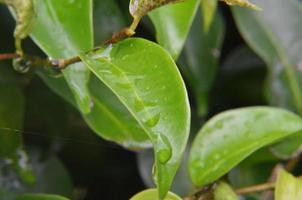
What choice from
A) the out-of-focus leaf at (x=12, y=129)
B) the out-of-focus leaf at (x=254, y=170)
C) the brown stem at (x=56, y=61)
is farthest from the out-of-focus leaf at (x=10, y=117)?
the out-of-focus leaf at (x=254, y=170)

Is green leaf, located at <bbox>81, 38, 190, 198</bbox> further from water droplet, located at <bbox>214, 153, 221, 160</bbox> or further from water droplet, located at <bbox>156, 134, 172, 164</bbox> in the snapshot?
water droplet, located at <bbox>214, 153, 221, 160</bbox>

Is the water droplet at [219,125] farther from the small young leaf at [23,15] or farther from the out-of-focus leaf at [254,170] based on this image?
the small young leaf at [23,15]

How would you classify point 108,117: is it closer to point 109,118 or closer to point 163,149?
point 109,118

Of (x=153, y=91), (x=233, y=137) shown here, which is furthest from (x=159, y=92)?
(x=233, y=137)

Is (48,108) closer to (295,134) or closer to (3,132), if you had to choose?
(3,132)

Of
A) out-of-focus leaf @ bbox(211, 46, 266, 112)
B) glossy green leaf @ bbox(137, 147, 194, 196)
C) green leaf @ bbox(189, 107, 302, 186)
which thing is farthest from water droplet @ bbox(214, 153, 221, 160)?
out-of-focus leaf @ bbox(211, 46, 266, 112)

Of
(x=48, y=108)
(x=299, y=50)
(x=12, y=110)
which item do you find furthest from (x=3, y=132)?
(x=299, y=50)

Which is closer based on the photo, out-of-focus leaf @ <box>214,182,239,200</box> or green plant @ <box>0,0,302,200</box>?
green plant @ <box>0,0,302,200</box>

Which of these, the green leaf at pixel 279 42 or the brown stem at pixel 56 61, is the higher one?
the brown stem at pixel 56 61
